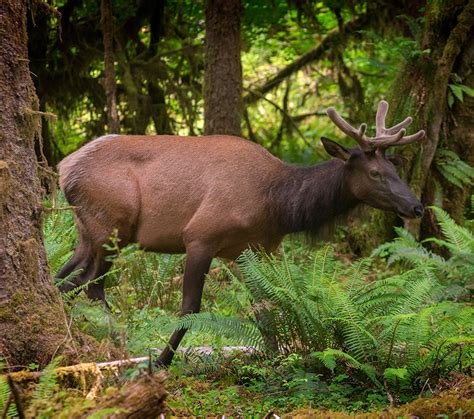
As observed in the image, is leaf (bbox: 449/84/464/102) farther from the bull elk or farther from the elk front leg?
the elk front leg

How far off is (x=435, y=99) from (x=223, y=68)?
10.6 feet

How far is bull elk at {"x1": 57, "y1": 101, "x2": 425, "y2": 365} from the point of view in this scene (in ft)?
27.3

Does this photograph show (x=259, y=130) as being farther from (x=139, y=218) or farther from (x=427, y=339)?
(x=427, y=339)

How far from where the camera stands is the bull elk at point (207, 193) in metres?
8.34

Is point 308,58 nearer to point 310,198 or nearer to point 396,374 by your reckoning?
point 310,198

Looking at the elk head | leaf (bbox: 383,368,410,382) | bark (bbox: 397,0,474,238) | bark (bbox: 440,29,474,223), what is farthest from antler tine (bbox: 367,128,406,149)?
bark (bbox: 440,29,474,223)

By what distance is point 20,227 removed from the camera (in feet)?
17.3

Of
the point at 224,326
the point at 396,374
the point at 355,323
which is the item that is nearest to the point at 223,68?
the point at 224,326

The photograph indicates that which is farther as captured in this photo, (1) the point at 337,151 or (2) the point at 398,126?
(2) the point at 398,126

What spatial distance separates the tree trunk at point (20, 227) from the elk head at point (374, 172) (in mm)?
3741

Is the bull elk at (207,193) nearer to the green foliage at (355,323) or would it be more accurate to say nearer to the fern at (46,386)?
the green foliage at (355,323)

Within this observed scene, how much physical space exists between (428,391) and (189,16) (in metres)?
11.1

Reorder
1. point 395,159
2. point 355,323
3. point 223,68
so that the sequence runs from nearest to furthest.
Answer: point 355,323 → point 395,159 → point 223,68

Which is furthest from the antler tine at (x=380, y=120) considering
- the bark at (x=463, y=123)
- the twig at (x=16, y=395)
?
the twig at (x=16, y=395)
